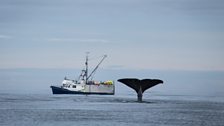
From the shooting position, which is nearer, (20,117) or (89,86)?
(20,117)

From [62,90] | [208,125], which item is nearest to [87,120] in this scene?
[208,125]

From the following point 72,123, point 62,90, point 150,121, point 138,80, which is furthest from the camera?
point 62,90

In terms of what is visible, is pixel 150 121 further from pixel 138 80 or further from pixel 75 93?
pixel 75 93

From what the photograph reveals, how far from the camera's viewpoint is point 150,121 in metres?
72.3

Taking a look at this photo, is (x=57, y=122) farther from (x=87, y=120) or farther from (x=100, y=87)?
(x=100, y=87)

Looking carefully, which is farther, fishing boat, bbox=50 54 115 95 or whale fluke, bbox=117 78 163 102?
fishing boat, bbox=50 54 115 95

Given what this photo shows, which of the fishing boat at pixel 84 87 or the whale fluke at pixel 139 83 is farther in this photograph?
the fishing boat at pixel 84 87

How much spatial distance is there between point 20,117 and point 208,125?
23.0m

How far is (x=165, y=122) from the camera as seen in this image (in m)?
71.1

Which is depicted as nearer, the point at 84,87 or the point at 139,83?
the point at 139,83

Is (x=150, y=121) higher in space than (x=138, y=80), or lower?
Result: lower

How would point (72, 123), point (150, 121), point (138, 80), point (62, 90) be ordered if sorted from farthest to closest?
point (62, 90) → point (138, 80) → point (150, 121) → point (72, 123)

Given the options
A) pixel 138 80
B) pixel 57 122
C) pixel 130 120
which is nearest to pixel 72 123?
pixel 57 122

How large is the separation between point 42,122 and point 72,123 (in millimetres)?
3313
